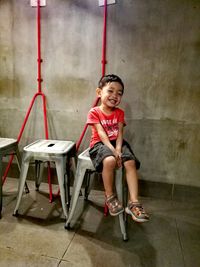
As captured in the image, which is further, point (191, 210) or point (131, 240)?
point (191, 210)

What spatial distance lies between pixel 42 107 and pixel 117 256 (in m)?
1.70

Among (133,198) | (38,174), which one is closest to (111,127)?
(133,198)

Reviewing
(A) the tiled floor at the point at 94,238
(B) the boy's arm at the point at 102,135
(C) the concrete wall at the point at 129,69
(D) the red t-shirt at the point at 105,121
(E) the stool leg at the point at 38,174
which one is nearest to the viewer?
(A) the tiled floor at the point at 94,238

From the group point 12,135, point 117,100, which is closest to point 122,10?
point 117,100

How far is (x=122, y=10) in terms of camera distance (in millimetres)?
1997

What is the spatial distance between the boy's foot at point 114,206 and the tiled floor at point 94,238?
0.29 metres

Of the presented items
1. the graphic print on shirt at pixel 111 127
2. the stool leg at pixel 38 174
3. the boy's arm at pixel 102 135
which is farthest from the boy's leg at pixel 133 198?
the stool leg at pixel 38 174

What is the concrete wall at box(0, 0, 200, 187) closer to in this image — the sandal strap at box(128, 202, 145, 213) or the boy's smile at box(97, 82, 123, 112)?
the boy's smile at box(97, 82, 123, 112)

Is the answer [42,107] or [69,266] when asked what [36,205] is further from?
[42,107]

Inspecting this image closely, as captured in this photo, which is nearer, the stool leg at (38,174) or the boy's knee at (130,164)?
the boy's knee at (130,164)

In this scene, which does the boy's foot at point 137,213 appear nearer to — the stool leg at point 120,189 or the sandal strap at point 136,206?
the sandal strap at point 136,206

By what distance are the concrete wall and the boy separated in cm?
35

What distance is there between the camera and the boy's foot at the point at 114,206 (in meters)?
1.47

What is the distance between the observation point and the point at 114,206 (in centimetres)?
149
